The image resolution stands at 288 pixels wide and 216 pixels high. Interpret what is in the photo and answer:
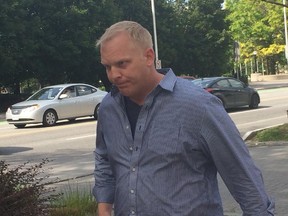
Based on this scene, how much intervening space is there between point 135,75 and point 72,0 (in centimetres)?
3626

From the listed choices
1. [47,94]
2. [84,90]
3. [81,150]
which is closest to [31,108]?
[47,94]

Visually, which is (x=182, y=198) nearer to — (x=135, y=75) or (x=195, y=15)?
(x=135, y=75)

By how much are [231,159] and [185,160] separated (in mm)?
177

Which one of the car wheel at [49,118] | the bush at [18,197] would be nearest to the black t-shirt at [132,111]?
the bush at [18,197]

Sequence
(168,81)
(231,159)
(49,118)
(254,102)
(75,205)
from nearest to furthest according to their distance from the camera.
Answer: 1. (231,159)
2. (168,81)
3. (75,205)
4. (49,118)
5. (254,102)

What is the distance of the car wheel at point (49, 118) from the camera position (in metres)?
19.4

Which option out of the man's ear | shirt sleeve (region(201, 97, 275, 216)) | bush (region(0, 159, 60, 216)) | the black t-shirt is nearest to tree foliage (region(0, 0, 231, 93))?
bush (region(0, 159, 60, 216))

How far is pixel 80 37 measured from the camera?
36.3 meters

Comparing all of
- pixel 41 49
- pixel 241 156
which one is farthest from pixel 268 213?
pixel 41 49

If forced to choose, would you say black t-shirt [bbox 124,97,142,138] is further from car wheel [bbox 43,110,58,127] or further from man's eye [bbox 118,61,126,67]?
car wheel [bbox 43,110,58,127]

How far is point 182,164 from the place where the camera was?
210 cm

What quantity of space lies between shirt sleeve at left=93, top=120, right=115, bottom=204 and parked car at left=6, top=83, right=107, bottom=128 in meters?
16.9

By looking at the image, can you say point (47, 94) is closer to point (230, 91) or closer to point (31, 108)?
point (31, 108)

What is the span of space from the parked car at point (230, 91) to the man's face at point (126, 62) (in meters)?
18.0
